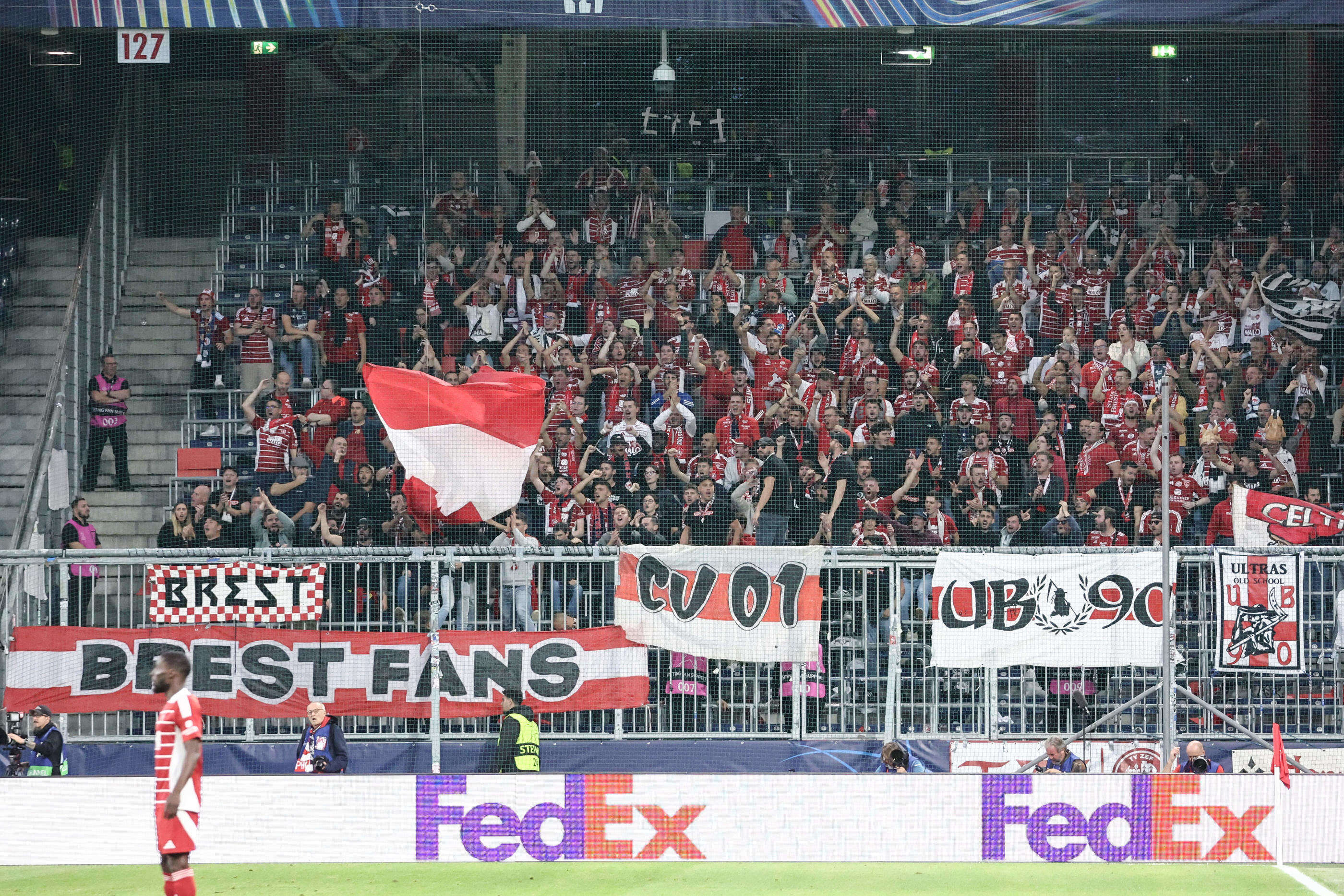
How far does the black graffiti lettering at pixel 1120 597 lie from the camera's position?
1488cm

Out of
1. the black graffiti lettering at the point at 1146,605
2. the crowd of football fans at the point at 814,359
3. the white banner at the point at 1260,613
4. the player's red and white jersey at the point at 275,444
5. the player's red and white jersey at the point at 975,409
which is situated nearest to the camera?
the white banner at the point at 1260,613

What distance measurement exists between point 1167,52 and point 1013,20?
571 cm

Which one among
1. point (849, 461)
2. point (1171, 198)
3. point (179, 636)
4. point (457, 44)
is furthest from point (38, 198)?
point (1171, 198)

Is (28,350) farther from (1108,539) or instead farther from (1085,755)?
(1085,755)

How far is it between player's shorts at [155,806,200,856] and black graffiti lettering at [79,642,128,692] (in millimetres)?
6558

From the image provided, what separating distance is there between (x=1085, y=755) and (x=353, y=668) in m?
6.43

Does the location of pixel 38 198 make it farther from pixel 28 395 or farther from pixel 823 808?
pixel 823 808

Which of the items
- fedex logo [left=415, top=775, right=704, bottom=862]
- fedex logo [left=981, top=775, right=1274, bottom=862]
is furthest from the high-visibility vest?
fedex logo [left=981, top=775, right=1274, bottom=862]

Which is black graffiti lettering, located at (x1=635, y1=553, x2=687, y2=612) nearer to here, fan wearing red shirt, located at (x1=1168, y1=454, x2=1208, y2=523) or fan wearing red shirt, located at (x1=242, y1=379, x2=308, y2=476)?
fan wearing red shirt, located at (x1=242, y1=379, x2=308, y2=476)

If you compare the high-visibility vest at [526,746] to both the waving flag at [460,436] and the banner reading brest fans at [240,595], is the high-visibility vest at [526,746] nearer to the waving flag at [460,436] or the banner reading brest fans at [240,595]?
the waving flag at [460,436]

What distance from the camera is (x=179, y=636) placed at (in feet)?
49.7

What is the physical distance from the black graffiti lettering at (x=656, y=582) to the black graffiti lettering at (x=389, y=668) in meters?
2.14

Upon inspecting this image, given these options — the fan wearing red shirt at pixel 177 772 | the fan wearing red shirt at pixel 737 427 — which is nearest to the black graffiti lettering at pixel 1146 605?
the fan wearing red shirt at pixel 737 427

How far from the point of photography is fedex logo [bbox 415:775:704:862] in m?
12.0
